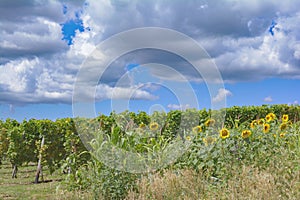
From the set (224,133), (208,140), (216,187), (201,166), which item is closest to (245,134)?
(224,133)

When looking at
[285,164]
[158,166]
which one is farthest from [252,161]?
[158,166]

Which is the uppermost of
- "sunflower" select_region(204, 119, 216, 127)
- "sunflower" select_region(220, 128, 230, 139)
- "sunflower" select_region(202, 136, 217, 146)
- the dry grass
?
"sunflower" select_region(204, 119, 216, 127)

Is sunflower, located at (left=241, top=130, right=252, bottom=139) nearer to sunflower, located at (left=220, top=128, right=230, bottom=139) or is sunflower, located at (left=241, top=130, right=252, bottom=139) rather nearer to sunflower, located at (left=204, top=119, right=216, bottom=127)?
sunflower, located at (left=220, top=128, right=230, bottom=139)

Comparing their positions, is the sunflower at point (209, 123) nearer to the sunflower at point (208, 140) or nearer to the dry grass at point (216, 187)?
the sunflower at point (208, 140)

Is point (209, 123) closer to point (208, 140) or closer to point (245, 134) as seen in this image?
point (208, 140)

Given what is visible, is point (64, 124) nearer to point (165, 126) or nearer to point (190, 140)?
point (165, 126)

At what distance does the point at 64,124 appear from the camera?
9594 mm

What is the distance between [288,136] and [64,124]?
5640 mm

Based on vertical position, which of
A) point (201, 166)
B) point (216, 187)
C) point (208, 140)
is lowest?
point (216, 187)

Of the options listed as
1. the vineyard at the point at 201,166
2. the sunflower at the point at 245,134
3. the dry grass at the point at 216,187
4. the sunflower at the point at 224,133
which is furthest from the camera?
the sunflower at the point at 245,134

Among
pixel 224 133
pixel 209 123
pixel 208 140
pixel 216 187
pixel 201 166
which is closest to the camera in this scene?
pixel 216 187

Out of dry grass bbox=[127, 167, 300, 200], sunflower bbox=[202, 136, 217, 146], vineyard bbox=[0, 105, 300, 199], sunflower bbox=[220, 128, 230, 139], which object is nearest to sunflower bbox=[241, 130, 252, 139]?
vineyard bbox=[0, 105, 300, 199]

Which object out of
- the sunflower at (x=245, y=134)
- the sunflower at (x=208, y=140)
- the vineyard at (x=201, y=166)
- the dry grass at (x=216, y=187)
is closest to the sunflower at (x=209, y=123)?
the vineyard at (x=201, y=166)

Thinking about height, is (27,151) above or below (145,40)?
below
